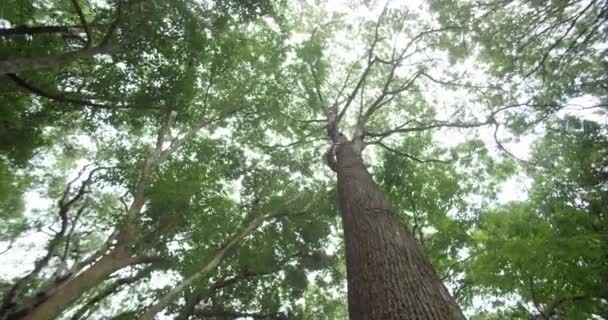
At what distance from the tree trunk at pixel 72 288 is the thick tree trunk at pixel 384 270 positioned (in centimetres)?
549

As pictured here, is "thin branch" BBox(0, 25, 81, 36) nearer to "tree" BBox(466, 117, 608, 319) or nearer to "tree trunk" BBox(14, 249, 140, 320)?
"tree trunk" BBox(14, 249, 140, 320)

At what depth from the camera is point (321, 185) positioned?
38.7 ft

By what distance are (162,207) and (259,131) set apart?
4.64 meters

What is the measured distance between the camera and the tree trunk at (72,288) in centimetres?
542

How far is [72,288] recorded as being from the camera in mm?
5930

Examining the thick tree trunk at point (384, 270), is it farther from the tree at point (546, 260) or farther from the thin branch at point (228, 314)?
the thin branch at point (228, 314)

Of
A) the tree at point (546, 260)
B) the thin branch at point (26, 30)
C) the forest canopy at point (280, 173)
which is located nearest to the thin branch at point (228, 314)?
the forest canopy at point (280, 173)

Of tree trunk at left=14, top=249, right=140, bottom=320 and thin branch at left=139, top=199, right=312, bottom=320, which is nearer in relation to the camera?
tree trunk at left=14, top=249, right=140, bottom=320

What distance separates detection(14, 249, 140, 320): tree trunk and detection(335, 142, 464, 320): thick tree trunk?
5.49 metres

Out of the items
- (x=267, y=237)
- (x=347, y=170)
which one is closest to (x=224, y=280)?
(x=267, y=237)

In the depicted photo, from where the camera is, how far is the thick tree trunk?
2.33 metres

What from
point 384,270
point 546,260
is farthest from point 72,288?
point 546,260

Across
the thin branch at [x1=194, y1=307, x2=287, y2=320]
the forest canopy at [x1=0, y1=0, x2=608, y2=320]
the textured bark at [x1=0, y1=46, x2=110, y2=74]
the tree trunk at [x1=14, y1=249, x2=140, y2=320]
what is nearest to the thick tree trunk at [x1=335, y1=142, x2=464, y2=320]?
the forest canopy at [x1=0, y1=0, x2=608, y2=320]

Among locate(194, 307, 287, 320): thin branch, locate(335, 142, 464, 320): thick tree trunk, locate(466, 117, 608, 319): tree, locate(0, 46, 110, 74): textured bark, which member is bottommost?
locate(335, 142, 464, 320): thick tree trunk
